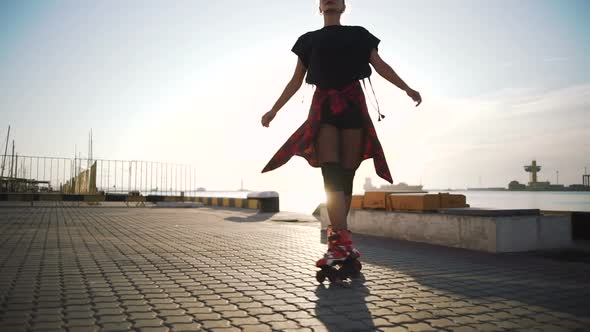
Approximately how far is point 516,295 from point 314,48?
2309mm

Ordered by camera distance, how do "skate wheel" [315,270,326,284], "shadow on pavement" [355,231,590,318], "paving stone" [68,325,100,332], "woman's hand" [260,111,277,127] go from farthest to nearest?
"woman's hand" [260,111,277,127], "skate wheel" [315,270,326,284], "shadow on pavement" [355,231,590,318], "paving stone" [68,325,100,332]

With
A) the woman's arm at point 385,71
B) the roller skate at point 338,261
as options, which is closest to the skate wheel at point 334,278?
the roller skate at point 338,261

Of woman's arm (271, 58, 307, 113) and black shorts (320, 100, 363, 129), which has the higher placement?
woman's arm (271, 58, 307, 113)

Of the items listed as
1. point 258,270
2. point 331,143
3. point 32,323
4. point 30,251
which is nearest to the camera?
point 32,323

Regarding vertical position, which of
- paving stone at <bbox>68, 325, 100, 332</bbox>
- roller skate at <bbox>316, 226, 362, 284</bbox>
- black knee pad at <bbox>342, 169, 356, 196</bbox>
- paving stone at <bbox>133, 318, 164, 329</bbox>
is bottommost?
paving stone at <bbox>133, 318, 164, 329</bbox>

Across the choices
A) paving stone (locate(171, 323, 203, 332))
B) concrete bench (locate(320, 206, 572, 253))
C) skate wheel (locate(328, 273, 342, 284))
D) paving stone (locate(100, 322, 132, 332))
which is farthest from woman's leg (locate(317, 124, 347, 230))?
concrete bench (locate(320, 206, 572, 253))

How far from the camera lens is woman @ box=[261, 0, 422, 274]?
3.48 meters

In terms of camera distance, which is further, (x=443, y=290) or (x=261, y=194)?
(x=261, y=194)

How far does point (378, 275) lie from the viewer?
11.5 ft

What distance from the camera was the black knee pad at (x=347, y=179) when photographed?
3566 mm

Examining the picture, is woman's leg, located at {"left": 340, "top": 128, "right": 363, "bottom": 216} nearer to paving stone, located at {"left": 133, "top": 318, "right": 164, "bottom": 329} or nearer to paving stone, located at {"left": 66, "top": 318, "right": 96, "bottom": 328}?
paving stone, located at {"left": 133, "top": 318, "right": 164, "bottom": 329}

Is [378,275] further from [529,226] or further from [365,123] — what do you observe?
[529,226]

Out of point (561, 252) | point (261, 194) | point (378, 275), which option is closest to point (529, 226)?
point (561, 252)

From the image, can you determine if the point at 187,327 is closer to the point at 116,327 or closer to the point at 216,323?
the point at 216,323
